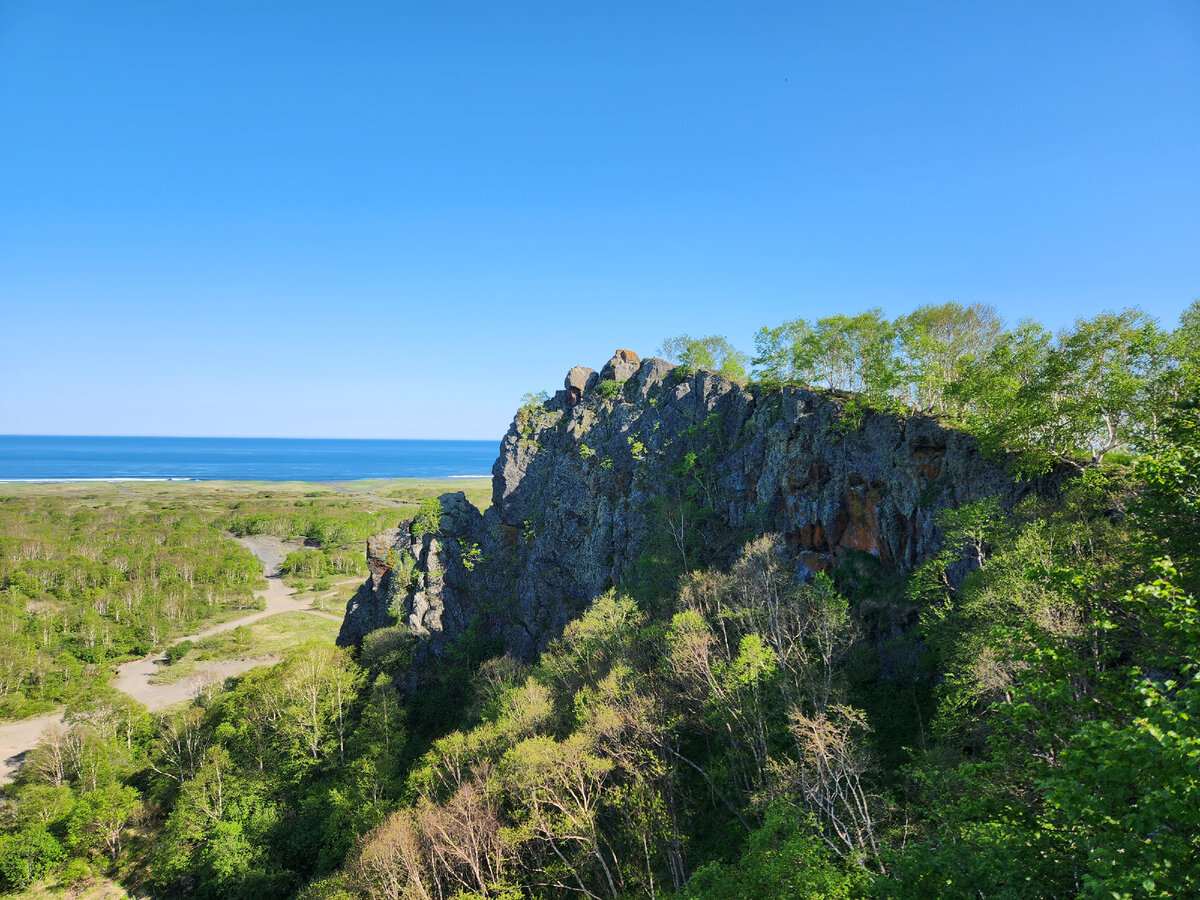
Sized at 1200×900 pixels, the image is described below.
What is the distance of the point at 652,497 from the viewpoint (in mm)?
66938

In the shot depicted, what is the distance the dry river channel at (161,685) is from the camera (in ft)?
220

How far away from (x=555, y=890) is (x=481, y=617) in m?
47.5

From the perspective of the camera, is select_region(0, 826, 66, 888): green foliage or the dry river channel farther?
the dry river channel

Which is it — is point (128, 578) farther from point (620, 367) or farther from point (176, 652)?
point (620, 367)

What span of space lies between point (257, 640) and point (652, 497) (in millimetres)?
84903

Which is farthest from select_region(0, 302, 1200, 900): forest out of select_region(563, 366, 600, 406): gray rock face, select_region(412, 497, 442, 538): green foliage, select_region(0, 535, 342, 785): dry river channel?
select_region(563, 366, 600, 406): gray rock face

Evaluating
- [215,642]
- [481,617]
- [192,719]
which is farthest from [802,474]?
[215,642]

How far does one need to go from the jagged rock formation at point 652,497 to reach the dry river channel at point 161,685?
23.1 metres

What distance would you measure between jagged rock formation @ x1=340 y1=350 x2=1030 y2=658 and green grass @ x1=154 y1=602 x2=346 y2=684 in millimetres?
22283

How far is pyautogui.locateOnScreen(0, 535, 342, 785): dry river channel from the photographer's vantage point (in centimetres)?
6719

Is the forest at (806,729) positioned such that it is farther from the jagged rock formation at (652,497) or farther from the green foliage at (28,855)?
the jagged rock formation at (652,497)

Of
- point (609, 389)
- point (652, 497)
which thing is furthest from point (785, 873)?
point (609, 389)

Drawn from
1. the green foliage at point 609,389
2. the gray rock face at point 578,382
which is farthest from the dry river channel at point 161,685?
the green foliage at point 609,389

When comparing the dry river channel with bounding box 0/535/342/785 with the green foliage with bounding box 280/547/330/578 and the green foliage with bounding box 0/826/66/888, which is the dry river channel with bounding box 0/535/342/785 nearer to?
the green foliage with bounding box 280/547/330/578
